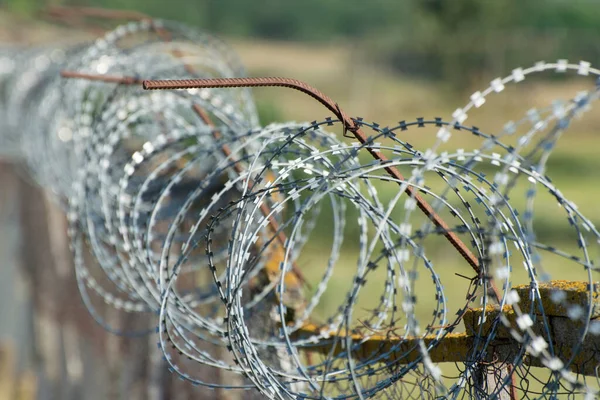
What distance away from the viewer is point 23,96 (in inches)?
396

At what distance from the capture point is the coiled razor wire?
2535 millimetres

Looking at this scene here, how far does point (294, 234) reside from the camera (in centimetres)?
267

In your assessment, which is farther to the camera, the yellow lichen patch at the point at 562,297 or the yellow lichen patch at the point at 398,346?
the yellow lichen patch at the point at 398,346

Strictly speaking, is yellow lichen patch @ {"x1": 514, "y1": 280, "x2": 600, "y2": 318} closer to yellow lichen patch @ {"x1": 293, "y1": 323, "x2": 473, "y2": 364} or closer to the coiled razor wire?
the coiled razor wire

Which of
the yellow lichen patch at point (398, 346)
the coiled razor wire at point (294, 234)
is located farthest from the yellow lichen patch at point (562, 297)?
the yellow lichen patch at point (398, 346)

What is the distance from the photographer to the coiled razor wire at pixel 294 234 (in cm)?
254

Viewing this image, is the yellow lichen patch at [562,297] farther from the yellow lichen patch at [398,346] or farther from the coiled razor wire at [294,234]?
the yellow lichen patch at [398,346]

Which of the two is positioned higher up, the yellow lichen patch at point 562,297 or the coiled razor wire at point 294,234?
the coiled razor wire at point 294,234

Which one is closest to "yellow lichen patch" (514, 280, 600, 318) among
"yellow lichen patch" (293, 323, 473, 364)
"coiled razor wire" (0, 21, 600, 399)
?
"coiled razor wire" (0, 21, 600, 399)

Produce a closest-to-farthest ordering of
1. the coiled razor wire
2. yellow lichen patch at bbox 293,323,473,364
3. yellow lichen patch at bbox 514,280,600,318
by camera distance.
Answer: the coiled razor wire → yellow lichen patch at bbox 514,280,600,318 → yellow lichen patch at bbox 293,323,473,364

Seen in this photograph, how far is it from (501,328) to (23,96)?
26.2 ft

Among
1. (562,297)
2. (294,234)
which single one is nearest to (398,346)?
(562,297)

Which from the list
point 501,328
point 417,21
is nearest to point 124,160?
point 501,328

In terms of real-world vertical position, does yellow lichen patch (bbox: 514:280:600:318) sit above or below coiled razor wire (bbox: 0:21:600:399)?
below
